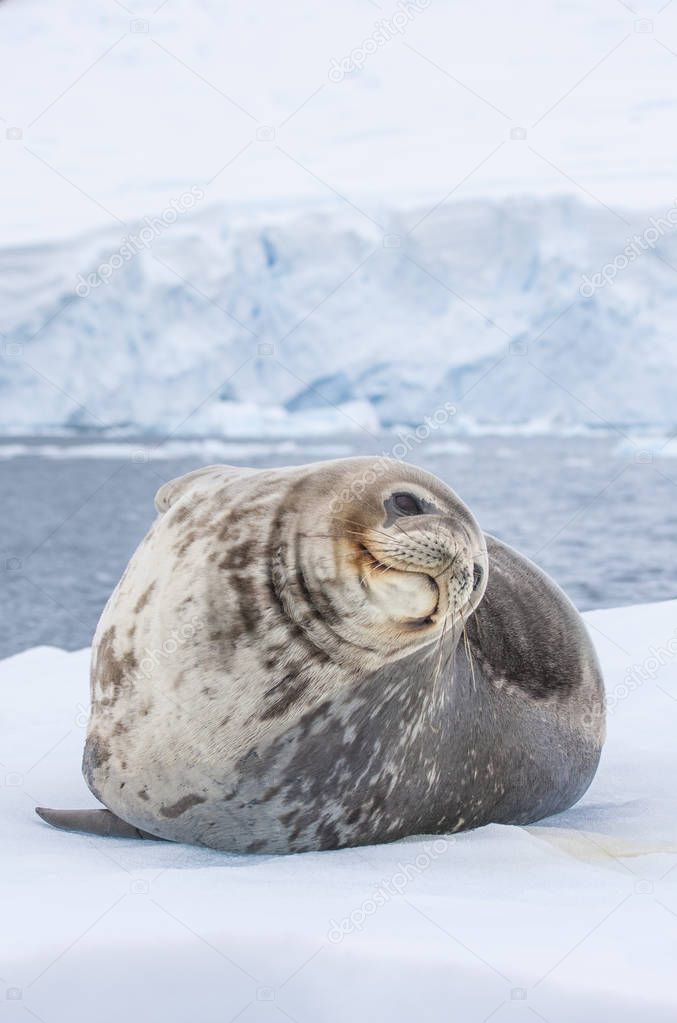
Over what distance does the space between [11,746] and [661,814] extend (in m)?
1.88

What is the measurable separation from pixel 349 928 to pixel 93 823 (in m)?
0.91

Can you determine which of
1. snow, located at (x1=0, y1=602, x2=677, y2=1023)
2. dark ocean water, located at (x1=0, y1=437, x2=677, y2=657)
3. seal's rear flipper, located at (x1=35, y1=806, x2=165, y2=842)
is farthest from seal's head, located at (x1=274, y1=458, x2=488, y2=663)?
dark ocean water, located at (x1=0, y1=437, x2=677, y2=657)

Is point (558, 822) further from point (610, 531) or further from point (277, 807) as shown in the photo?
point (610, 531)

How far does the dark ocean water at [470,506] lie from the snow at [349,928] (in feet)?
25.2

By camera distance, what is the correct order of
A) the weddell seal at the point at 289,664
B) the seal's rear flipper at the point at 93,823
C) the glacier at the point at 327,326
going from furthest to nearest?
1. the glacier at the point at 327,326
2. the seal's rear flipper at the point at 93,823
3. the weddell seal at the point at 289,664

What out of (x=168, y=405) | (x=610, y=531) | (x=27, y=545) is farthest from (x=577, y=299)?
(x=27, y=545)

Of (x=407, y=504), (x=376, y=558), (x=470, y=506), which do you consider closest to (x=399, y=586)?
(x=376, y=558)

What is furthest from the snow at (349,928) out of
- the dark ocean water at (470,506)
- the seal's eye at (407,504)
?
the dark ocean water at (470,506)

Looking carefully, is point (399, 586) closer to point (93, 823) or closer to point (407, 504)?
point (407, 504)

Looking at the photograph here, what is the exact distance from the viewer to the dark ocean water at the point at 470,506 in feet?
41.1

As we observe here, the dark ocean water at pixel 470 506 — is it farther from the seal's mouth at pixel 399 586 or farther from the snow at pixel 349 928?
the seal's mouth at pixel 399 586

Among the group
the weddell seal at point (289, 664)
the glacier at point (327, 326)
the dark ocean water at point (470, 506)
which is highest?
the glacier at point (327, 326)

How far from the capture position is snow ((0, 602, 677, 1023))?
5.60 ft

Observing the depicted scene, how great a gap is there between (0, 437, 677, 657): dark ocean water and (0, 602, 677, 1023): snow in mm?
7671
